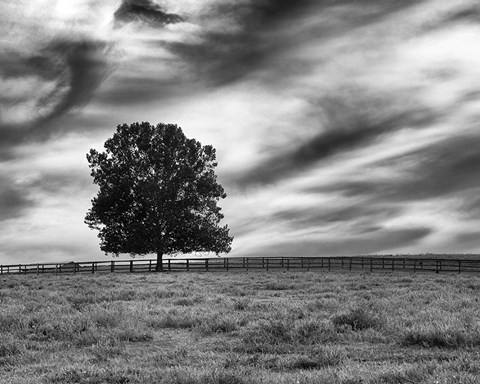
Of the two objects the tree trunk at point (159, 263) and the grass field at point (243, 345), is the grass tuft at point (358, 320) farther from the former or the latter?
the tree trunk at point (159, 263)

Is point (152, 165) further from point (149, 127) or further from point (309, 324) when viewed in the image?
point (309, 324)

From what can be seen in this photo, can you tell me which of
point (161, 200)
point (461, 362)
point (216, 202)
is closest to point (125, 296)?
point (461, 362)

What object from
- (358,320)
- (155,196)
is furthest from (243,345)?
(155,196)

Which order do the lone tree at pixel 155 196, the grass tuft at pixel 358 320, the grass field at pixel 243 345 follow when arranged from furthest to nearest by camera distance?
1. the lone tree at pixel 155 196
2. the grass tuft at pixel 358 320
3. the grass field at pixel 243 345

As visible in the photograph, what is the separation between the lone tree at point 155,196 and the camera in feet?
169

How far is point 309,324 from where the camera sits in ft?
42.2

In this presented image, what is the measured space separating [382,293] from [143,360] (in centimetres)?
1559

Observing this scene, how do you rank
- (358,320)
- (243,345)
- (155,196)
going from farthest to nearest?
(155,196) → (358,320) → (243,345)

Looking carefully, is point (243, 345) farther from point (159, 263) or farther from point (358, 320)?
point (159, 263)

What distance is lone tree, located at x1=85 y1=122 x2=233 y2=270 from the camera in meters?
51.7

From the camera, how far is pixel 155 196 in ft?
167

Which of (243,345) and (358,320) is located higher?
(358,320)

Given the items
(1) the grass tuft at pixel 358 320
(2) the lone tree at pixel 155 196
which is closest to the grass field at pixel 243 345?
(1) the grass tuft at pixel 358 320

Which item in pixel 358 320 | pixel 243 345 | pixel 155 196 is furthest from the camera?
pixel 155 196
